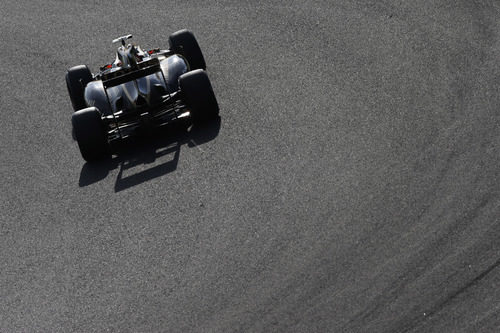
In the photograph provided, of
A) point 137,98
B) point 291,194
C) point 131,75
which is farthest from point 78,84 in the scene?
point 291,194

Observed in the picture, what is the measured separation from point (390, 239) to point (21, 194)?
6195mm

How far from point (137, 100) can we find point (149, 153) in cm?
90

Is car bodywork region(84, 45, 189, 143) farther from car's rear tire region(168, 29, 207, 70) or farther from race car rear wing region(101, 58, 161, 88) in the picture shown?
car's rear tire region(168, 29, 207, 70)

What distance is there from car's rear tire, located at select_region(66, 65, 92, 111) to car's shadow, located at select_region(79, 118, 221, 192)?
181 centimetres

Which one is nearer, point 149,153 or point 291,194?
point 291,194

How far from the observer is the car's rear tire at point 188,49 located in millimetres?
15789

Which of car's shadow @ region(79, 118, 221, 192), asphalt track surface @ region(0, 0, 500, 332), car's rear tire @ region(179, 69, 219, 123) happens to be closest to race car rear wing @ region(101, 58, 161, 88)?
car's rear tire @ region(179, 69, 219, 123)

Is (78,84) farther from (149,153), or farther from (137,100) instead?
(149,153)

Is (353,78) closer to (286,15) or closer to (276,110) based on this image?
(276,110)

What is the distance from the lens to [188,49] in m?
15.8

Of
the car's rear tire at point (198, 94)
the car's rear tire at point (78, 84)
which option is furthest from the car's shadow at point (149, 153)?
the car's rear tire at point (78, 84)

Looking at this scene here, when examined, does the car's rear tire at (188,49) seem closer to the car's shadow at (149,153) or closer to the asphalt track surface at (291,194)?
the asphalt track surface at (291,194)

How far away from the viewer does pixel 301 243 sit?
35.3 feet

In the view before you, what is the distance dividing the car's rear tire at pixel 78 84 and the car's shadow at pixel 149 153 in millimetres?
1805
